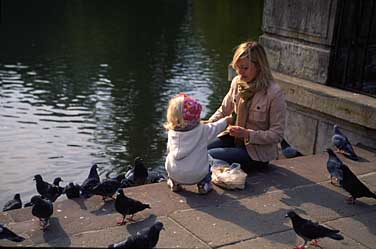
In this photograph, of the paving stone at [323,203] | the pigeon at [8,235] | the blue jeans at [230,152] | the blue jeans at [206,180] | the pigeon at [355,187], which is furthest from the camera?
the blue jeans at [230,152]

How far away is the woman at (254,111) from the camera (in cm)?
585

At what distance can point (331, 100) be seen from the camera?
23.3 feet

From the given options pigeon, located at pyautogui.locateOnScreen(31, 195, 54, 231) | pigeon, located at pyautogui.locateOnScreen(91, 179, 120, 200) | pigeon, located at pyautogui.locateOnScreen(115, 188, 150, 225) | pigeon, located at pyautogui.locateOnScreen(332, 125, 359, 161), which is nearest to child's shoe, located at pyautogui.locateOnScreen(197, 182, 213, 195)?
pigeon, located at pyautogui.locateOnScreen(91, 179, 120, 200)

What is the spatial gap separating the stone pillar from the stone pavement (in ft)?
3.43

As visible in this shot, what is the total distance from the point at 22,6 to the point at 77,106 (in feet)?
73.8

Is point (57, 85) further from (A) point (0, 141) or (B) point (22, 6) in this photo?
(B) point (22, 6)

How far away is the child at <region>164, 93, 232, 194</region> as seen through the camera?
17.6 ft

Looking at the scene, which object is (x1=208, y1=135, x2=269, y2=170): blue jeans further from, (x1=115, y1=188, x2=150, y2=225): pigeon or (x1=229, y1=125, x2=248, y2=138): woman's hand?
(x1=115, y1=188, x2=150, y2=225): pigeon

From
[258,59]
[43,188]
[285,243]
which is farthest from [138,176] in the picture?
[285,243]

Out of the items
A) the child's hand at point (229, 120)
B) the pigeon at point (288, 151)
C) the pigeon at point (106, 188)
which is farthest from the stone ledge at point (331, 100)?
the pigeon at point (106, 188)

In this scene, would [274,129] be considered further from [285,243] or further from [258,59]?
[285,243]

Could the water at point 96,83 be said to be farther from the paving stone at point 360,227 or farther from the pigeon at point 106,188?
the paving stone at point 360,227

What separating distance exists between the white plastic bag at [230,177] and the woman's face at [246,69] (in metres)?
0.80

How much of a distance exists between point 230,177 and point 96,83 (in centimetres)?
1048
